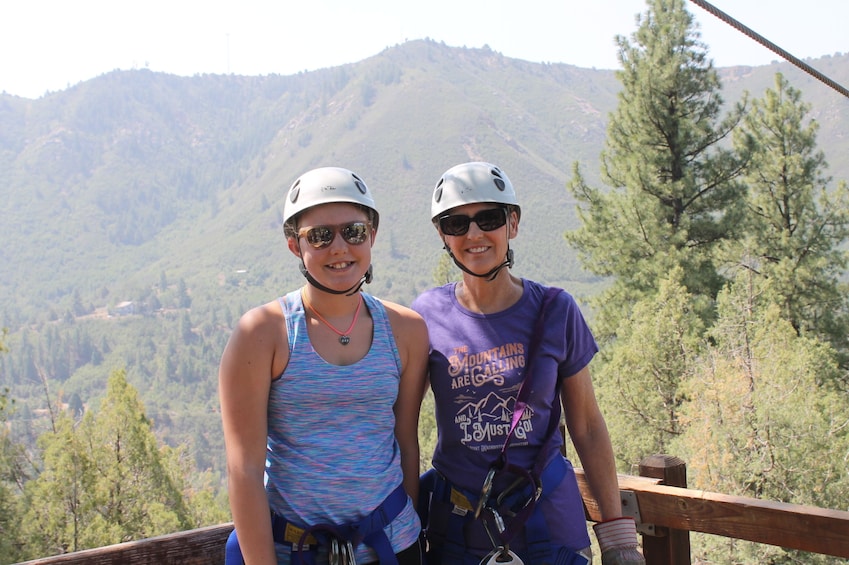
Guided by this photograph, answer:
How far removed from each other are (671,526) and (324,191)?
1.67 meters

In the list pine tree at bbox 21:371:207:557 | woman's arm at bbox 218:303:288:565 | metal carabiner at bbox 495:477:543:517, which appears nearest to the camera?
woman's arm at bbox 218:303:288:565

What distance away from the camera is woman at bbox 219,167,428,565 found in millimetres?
2115

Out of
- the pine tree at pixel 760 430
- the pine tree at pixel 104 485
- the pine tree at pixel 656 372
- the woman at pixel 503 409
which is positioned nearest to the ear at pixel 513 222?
the woman at pixel 503 409

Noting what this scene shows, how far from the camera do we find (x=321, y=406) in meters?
2.19

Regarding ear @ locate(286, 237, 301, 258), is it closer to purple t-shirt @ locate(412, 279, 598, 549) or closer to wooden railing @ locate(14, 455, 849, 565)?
purple t-shirt @ locate(412, 279, 598, 549)

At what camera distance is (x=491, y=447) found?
2.43 metres

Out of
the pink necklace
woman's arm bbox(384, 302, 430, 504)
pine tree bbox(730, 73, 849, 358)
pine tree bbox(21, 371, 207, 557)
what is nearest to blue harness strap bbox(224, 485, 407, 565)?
woman's arm bbox(384, 302, 430, 504)

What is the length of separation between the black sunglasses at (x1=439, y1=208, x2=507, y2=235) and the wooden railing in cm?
98

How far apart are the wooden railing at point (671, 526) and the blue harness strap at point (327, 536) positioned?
0.34 meters

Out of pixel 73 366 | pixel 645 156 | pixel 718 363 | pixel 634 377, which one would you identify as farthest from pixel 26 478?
pixel 73 366

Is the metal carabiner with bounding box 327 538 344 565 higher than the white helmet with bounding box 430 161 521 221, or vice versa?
the white helmet with bounding box 430 161 521 221

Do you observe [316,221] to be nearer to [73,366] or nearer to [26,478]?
[26,478]

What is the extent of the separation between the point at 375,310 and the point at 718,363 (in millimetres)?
17048

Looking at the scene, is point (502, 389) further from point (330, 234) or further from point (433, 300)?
point (330, 234)
